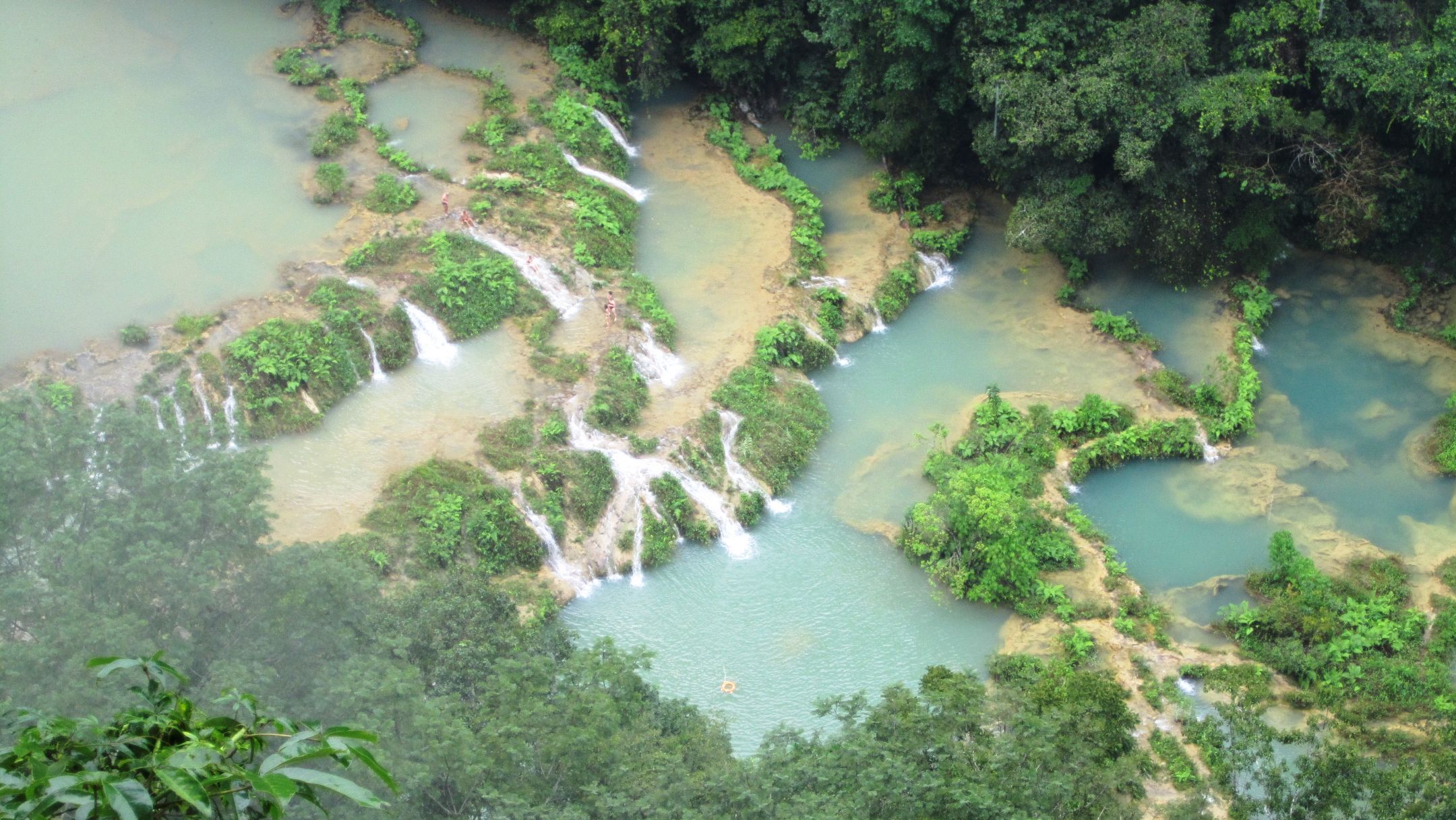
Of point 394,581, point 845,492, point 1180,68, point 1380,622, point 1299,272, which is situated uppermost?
point 1180,68

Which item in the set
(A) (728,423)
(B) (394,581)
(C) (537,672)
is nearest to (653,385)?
(A) (728,423)

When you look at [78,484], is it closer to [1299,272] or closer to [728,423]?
[728,423]

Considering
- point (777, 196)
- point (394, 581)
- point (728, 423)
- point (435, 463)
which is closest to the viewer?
point (394, 581)

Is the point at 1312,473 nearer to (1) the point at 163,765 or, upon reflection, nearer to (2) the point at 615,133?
(2) the point at 615,133

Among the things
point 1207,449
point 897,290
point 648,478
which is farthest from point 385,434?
point 1207,449

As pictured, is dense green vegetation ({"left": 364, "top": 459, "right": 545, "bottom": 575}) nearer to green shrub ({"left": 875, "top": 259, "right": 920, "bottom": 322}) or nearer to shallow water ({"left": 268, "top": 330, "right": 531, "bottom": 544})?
shallow water ({"left": 268, "top": 330, "right": 531, "bottom": 544})

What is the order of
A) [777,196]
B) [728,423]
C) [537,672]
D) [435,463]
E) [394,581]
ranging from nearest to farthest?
[537,672] < [394,581] < [435,463] < [728,423] < [777,196]
